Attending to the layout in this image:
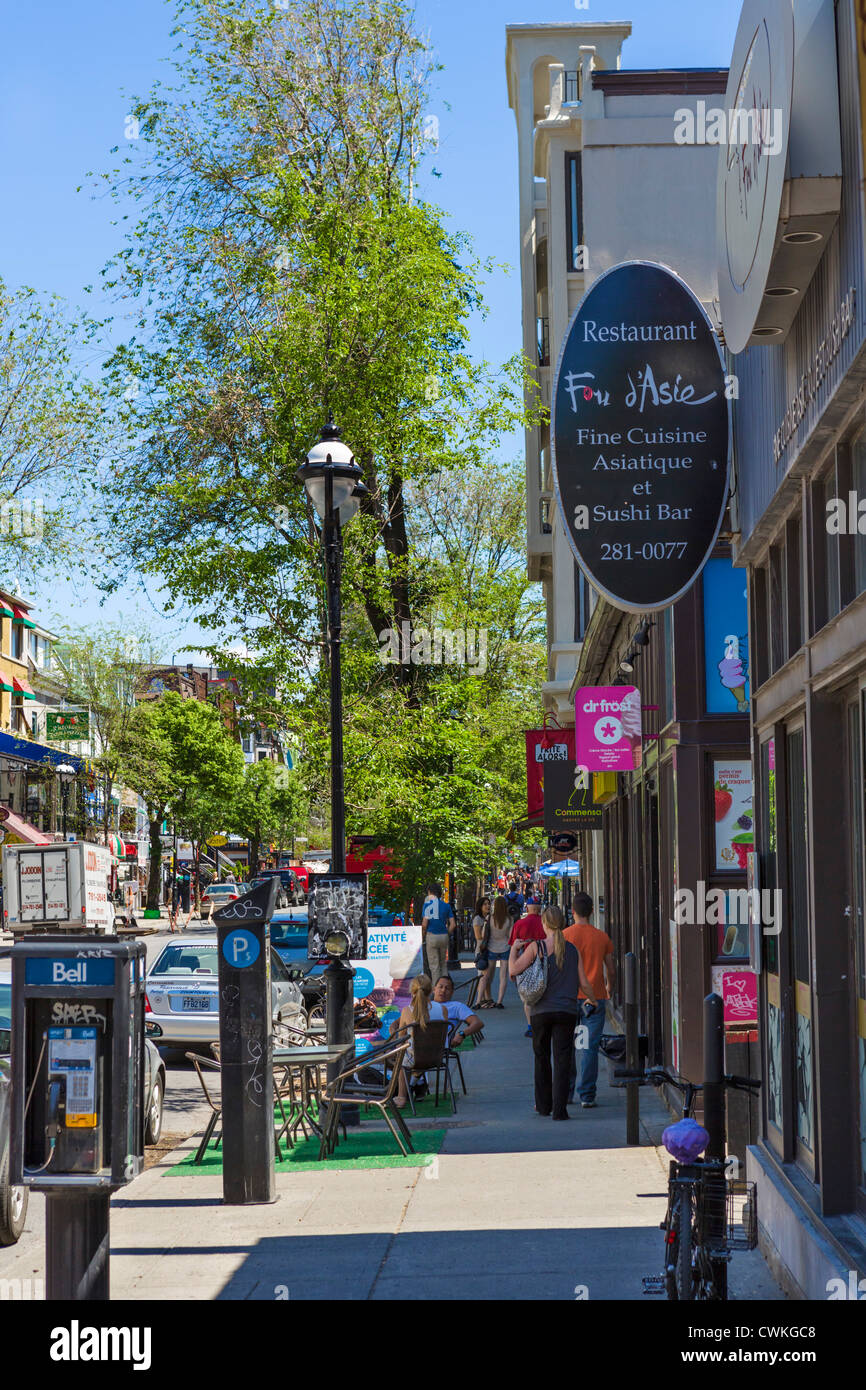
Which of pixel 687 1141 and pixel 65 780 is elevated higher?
pixel 65 780

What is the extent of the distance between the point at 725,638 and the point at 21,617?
2312 inches

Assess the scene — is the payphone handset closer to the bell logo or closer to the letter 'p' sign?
the bell logo

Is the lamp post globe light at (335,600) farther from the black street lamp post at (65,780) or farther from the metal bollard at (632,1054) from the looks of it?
the black street lamp post at (65,780)

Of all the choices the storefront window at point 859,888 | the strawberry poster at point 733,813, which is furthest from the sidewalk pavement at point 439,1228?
the strawberry poster at point 733,813

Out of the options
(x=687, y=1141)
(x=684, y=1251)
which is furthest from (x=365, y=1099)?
(x=684, y=1251)

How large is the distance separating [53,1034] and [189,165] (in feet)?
61.0

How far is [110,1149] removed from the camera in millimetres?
5375

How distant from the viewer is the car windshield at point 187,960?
719 inches

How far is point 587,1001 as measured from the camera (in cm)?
1331

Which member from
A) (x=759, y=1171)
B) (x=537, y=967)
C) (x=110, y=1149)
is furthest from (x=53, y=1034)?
(x=537, y=967)

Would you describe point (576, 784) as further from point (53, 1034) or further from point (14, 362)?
point (53, 1034)

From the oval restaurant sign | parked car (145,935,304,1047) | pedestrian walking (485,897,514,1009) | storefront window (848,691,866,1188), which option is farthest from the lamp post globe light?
pedestrian walking (485,897,514,1009)

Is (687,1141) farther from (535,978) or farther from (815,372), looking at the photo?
(535,978)

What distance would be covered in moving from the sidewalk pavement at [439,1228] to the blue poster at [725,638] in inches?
133
